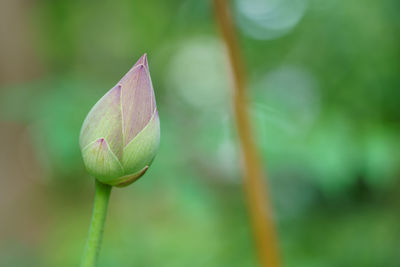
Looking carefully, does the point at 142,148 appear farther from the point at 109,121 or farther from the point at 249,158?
the point at 249,158

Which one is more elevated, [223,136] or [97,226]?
[223,136]

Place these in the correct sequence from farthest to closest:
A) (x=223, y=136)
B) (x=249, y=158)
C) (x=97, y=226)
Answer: (x=223, y=136)
(x=249, y=158)
(x=97, y=226)

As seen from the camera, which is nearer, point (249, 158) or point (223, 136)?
point (249, 158)

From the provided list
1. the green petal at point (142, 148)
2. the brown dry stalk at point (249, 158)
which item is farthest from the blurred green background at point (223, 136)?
the green petal at point (142, 148)

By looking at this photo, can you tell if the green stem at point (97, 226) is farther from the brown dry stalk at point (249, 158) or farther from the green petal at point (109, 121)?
the brown dry stalk at point (249, 158)

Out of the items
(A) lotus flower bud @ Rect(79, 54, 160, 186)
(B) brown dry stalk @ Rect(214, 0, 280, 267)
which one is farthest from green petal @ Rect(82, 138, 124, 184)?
(B) brown dry stalk @ Rect(214, 0, 280, 267)

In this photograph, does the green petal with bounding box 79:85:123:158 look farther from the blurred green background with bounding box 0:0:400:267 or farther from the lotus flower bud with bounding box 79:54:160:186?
the blurred green background with bounding box 0:0:400:267

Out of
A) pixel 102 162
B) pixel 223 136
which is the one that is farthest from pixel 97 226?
pixel 223 136
